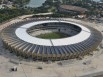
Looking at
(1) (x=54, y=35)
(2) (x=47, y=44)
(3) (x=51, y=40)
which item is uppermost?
(3) (x=51, y=40)

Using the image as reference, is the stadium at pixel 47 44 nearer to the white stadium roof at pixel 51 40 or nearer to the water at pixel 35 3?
the white stadium roof at pixel 51 40

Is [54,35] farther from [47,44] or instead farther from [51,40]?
[47,44]

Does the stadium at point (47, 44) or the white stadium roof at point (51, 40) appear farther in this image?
the white stadium roof at point (51, 40)

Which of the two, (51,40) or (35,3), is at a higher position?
(35,3)

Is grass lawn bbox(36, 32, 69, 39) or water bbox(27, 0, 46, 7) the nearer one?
grass lawn bbox(36, 32, 69, 39)

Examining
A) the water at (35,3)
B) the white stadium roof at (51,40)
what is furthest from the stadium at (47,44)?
the water at (35,3)

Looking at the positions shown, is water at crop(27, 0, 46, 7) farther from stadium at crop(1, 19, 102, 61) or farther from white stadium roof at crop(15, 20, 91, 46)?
white stadium roof at crop(15, 20, 91, 46)

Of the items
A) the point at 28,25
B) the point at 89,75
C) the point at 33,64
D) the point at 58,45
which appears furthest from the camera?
the point at 28,25

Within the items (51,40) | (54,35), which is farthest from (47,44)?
(54,35)

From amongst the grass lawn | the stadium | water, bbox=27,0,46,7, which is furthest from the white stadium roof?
water, bbox=27,0,46,7

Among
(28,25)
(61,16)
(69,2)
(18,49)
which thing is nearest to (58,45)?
(18,49)

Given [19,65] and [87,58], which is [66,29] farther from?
[19,65]
